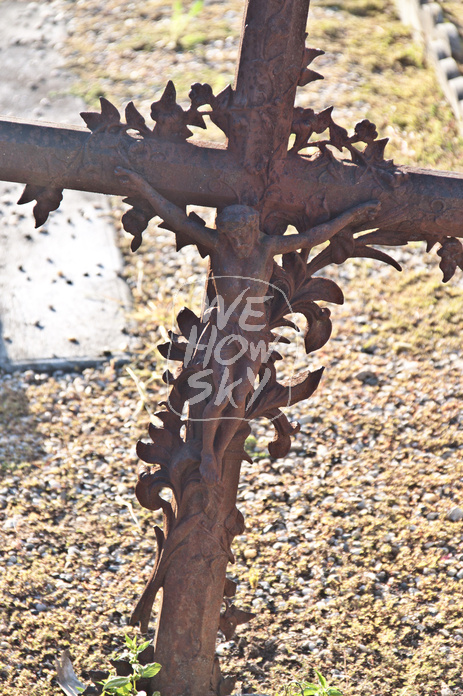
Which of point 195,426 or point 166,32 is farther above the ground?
point 166,32

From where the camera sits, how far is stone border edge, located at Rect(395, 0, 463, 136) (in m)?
7.16

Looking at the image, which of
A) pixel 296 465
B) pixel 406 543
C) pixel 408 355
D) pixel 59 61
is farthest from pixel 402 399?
pixel 59 61

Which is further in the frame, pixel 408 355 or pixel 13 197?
pixel 13 197

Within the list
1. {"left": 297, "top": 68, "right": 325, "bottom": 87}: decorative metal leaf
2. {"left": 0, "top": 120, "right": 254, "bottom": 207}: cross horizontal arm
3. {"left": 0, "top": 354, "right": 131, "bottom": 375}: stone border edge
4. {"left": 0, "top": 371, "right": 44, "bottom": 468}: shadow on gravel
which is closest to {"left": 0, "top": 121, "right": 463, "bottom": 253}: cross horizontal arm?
{"left": 0, "top": 120, "right": 254, "bottom": 207}: cross horizontal arm

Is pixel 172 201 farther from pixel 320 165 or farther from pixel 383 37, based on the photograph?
pixel 383 37

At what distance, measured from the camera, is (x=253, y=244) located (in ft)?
8.13

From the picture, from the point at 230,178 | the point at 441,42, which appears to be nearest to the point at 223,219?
the point at 230,178

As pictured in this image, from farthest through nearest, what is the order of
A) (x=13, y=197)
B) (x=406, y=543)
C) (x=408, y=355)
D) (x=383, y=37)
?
(x=383, y=37)
(x=13, y=197)
(x=408, y=355)
(x=406, y=543)

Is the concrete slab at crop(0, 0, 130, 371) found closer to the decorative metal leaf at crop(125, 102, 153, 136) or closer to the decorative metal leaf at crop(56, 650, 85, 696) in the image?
the decorative metal leaf at crop(56, 650, 85, 696)

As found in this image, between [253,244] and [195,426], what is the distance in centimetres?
60

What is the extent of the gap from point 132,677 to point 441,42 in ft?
22.9

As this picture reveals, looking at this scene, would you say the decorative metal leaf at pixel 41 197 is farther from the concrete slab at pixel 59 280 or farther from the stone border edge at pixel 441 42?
the stone border edge at pixel 441 42

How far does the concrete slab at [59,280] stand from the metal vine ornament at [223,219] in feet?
8.29

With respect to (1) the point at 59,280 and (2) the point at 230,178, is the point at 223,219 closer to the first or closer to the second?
(2) the point at 230,178
